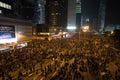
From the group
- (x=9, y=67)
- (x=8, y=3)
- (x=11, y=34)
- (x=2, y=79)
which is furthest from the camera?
(x=8, y=3)

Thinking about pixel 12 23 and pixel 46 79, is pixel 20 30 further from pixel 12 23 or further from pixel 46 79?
pixel 46 79

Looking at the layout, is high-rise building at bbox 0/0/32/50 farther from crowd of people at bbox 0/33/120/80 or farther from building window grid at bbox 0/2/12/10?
crowd of people at bbox 0/33/120/80

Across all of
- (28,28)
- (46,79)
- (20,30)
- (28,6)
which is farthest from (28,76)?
(28,6)

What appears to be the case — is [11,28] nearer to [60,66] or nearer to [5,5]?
[5,5]

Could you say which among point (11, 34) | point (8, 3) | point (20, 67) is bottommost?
point (20, 67)

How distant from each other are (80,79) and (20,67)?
1374 cm

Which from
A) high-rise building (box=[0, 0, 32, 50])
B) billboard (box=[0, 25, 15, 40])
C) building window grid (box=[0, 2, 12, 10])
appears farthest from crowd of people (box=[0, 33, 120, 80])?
building window grid (box=[0, 2, 12, 10])

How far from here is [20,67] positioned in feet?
117

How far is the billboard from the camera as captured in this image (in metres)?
60.3

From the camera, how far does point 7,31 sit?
63.9 metres

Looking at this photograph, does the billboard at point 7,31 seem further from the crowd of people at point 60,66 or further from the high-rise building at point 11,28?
the crowd of people at point 60,66

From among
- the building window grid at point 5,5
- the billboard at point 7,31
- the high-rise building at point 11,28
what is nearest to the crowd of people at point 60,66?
the billboard at point 7,31

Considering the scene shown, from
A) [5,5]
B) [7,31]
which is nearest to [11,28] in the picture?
[7,31]

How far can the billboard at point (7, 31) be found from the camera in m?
60.3
